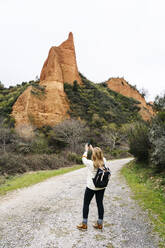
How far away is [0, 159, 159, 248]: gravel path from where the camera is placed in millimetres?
2811

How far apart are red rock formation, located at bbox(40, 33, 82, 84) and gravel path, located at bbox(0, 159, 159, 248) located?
34.0 metres

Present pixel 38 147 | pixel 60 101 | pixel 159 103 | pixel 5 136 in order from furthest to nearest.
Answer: pixel 60 101 → pixel 38 147 → pixel 5 136 → pixel 159 103

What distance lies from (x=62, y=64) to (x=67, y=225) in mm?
41894

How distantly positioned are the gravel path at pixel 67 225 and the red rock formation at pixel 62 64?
34.0 meters

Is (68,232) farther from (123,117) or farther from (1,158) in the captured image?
(123,117)

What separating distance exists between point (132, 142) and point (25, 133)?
17642mm

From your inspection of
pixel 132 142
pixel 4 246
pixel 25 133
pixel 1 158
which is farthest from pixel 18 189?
pixel 25 133

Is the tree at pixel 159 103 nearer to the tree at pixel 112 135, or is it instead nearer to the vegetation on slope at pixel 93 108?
the tree at pixel 112 135

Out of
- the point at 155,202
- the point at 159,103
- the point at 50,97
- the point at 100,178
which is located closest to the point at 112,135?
the point at 50,97

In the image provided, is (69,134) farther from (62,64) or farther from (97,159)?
(62,64)

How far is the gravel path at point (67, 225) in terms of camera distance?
281cm

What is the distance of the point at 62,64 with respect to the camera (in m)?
40.8

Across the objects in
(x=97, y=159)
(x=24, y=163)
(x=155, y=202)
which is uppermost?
(x=97, y=159)

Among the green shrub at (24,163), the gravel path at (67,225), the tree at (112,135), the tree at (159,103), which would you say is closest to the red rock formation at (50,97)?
the tree at (112,135)
